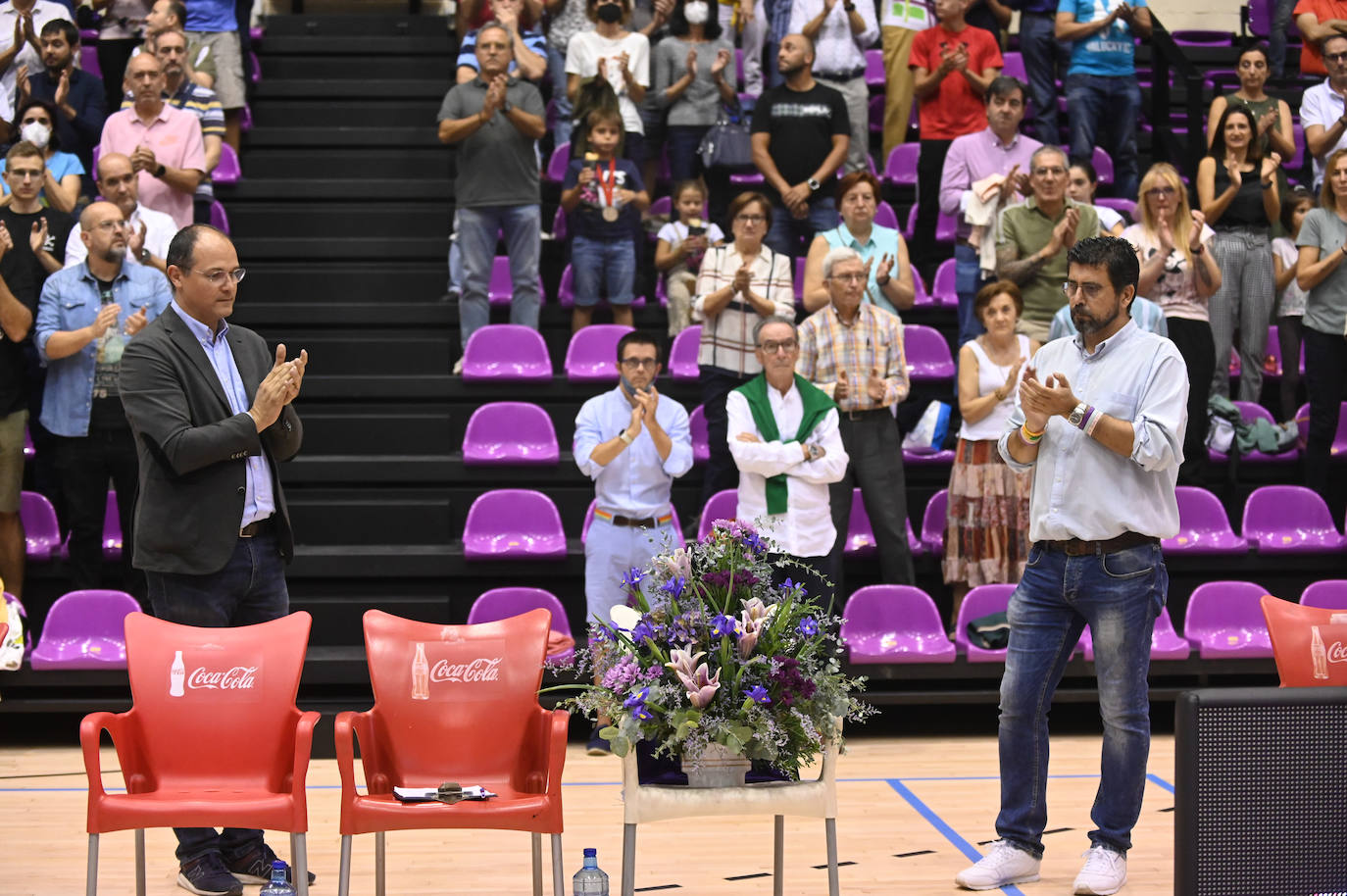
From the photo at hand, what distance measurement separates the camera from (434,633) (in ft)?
13.5

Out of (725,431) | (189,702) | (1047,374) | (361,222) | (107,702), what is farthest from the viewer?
(361,222)

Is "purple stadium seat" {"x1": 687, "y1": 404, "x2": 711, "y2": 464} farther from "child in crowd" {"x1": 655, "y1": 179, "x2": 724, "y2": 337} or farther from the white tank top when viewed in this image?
the white tank top

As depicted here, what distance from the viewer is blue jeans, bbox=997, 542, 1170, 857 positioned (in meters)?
4.14

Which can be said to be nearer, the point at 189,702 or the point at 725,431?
the point at 189,702

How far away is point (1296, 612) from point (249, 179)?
651cm

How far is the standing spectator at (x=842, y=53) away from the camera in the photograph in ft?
28.1

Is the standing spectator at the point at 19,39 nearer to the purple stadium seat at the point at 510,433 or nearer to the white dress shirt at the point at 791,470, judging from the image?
the purple stadium seat at the point at 510,433

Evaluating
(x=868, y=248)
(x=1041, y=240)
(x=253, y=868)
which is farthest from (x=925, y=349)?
(x=253, y=868)

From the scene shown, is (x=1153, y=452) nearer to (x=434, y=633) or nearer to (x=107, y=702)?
(x=434, y=633)

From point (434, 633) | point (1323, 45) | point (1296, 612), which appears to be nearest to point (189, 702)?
point (434, 633)

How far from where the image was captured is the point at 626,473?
6168 millimetres

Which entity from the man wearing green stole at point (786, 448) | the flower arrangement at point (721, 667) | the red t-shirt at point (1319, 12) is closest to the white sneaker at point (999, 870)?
the flower arrangement at point (721, 667)

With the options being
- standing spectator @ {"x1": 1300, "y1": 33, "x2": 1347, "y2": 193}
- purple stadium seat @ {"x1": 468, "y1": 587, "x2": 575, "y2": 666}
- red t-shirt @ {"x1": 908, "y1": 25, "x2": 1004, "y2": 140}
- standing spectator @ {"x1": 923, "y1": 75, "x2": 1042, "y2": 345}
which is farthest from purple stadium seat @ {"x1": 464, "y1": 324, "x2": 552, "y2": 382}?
standing spectator @ {"x1": 1300, "y1": 33, "x2": 1347, "y2": 193}

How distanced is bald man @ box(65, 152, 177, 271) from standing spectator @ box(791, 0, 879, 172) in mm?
3709
